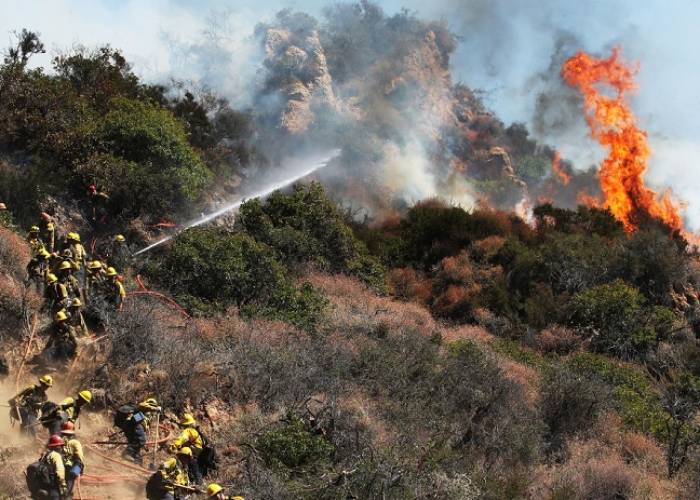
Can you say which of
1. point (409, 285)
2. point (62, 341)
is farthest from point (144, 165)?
point (62, 341)

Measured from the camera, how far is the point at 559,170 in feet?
196

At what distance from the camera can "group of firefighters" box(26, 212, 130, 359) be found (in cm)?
1597

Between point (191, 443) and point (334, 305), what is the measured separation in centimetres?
1440

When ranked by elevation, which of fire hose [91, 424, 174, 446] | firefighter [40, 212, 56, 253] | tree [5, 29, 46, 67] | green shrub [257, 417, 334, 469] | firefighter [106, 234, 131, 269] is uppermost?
tree [5, 29, 46, 67]

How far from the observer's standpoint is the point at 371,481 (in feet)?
44.2

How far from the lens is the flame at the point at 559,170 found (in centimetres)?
5867

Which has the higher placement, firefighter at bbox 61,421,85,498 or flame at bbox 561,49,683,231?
flame at bbox 561,49,683,231

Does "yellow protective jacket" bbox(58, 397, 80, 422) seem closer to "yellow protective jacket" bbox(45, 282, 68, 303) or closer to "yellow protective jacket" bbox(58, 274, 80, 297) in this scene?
"yellow protective jacket" bbox(45, 282, 68, 303)

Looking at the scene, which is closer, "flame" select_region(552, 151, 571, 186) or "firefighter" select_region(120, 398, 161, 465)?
"firefighter" select_region(120, 398, 161, 465)

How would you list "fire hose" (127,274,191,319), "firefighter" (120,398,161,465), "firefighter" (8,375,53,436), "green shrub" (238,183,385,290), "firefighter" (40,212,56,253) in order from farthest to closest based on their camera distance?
"green shrub" (238,183,385,290) < "fire hose" (127,274,191,319) < "firefighter" (40,212,56,253) < "firefighter" (120,398,161,465) < "firefighter" (8,375,53,436)

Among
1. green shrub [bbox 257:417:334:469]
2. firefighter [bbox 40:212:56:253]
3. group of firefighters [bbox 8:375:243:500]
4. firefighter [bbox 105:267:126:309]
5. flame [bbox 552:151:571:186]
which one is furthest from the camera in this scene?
flame [bbox 552:151:571:186]

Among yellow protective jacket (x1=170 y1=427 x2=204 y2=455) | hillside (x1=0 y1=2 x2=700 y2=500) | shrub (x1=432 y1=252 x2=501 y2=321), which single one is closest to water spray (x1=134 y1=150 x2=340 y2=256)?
hillside (x1=0 y1=2 x2=700 y2=500)

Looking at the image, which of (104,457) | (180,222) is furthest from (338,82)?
(104,457)

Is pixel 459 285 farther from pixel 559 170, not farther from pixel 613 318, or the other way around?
pixel 559 170
